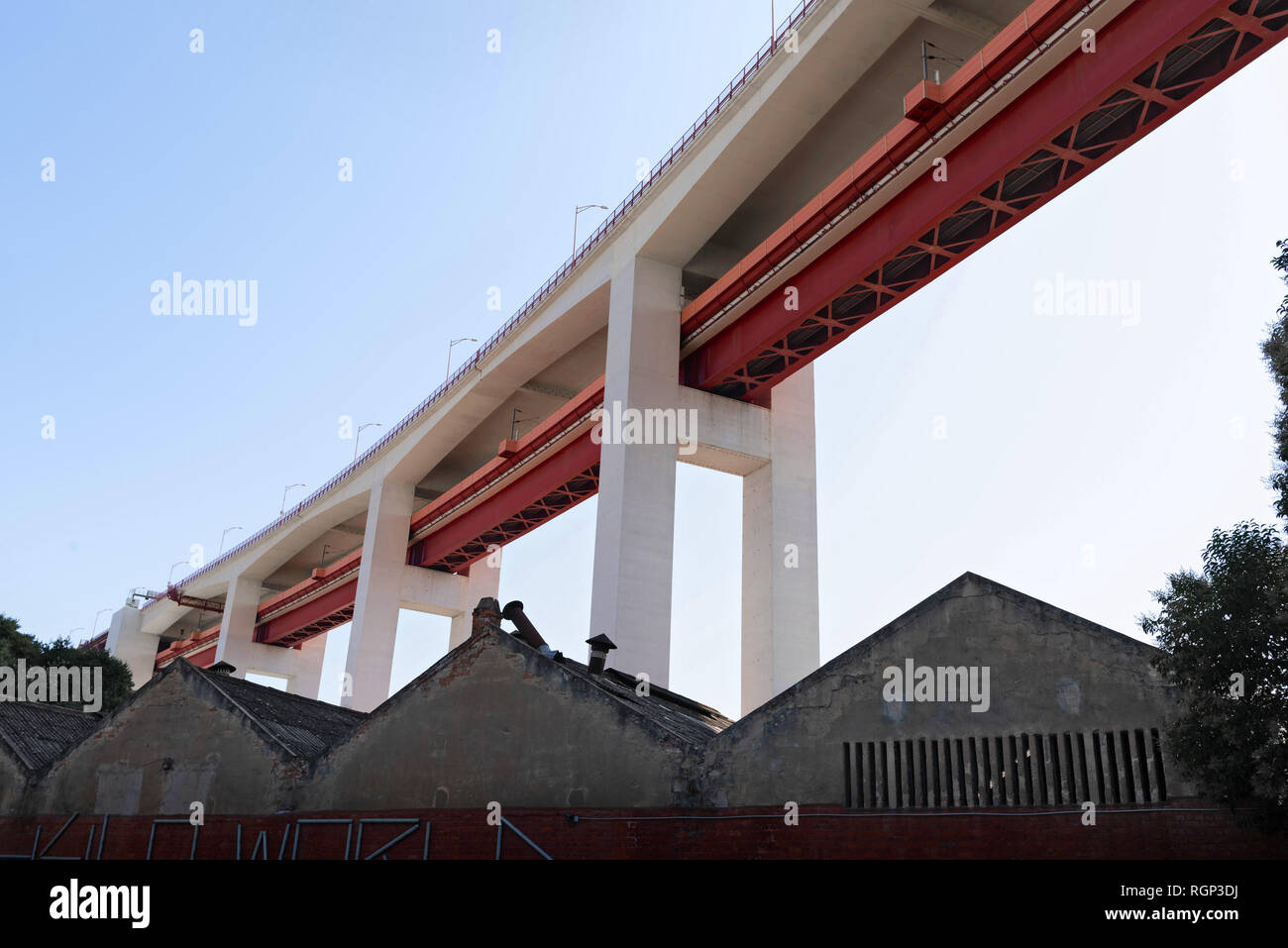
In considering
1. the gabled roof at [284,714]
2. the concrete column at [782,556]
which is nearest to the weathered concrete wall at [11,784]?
the gabled roof at [284,714]

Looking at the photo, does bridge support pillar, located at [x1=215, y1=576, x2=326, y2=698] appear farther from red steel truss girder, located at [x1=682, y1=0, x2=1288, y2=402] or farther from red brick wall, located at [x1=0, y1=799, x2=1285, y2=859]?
red brick wall, located at [x1=0, y1=799, x2=1285, y2=859]

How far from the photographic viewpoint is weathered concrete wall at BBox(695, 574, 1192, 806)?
1115 cm

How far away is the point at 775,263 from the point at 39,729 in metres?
19.6

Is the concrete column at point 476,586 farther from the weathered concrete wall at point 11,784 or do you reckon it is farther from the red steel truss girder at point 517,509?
the weathered concrete wall at point 11,784

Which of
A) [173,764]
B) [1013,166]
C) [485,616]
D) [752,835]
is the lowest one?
[752,835]

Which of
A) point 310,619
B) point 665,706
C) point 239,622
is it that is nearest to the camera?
point 665,706

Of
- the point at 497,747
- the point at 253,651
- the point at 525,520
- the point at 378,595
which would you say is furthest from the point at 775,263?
the point at 253,651

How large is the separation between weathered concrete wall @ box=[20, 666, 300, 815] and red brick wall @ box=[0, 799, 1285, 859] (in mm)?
432

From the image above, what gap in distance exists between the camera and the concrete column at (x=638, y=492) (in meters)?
25.2

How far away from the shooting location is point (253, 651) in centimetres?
5344

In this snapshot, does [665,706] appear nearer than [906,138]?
Yes

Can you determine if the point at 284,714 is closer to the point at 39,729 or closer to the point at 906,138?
the point at 39,729

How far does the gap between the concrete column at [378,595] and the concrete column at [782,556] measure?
17596mm
